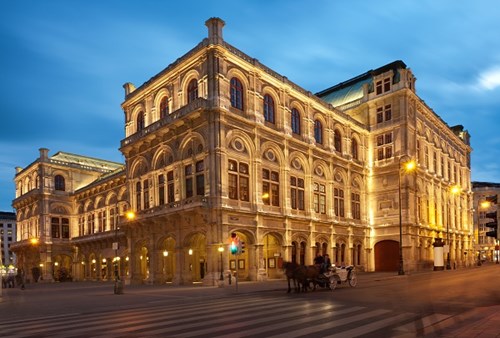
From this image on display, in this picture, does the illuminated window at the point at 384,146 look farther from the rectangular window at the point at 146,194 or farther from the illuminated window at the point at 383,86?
the rectangular window at the point at 146,194

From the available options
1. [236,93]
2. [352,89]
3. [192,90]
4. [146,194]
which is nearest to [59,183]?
[146,194]

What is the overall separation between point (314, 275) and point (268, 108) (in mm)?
21347

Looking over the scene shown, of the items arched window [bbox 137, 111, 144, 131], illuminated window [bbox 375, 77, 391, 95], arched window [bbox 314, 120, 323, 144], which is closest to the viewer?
arched window [bbox 137, 111, 144, 131]

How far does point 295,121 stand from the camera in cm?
4391

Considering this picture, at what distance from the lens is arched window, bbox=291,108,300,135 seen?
1713 inches

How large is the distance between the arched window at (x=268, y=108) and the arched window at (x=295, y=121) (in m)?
3.24

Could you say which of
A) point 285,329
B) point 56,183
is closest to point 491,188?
point 56,183

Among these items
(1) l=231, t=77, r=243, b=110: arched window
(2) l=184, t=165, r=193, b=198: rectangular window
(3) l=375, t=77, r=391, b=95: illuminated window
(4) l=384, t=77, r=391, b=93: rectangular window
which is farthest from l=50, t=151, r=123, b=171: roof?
(4) l=384, t=77, r=391, b=93: rectangular window

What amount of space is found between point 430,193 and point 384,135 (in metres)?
11.1

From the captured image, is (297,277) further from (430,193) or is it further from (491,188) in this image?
(491,188)

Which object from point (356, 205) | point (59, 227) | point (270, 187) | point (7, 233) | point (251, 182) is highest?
point (251, 182)

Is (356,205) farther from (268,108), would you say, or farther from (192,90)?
(192,90)

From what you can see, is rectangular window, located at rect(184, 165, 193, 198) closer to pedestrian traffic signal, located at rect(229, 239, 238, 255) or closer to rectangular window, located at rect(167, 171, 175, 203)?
rectangular window, located at rect(167, 171, 175, 203)

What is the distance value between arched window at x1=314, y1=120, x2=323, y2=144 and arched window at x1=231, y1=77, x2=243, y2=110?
1181 centimetres
